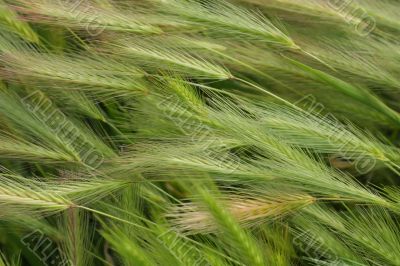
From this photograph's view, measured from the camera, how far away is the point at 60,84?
1244 mm

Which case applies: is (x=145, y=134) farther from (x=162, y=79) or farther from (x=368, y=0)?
(x=368, y=0)

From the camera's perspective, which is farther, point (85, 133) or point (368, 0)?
point (368, 0)

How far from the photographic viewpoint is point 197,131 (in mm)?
1170

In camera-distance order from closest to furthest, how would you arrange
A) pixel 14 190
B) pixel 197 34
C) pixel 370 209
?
pixel 14 190
pixel 370 209
pixel 197 34

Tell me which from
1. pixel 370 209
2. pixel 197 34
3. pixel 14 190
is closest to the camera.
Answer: pixel 14 190

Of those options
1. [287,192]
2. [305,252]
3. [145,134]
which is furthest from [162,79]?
[305,252]

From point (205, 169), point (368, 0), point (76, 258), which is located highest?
point (368, 0)

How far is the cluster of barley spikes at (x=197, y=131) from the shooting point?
110 cm

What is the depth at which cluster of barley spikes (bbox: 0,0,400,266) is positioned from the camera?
1104 mm

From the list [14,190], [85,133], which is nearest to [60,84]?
[85,133]

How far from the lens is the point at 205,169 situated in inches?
43.2

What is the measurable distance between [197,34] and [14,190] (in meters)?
0.52

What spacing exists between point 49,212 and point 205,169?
0.30 meters

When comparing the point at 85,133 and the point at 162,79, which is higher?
the point at 162,79
